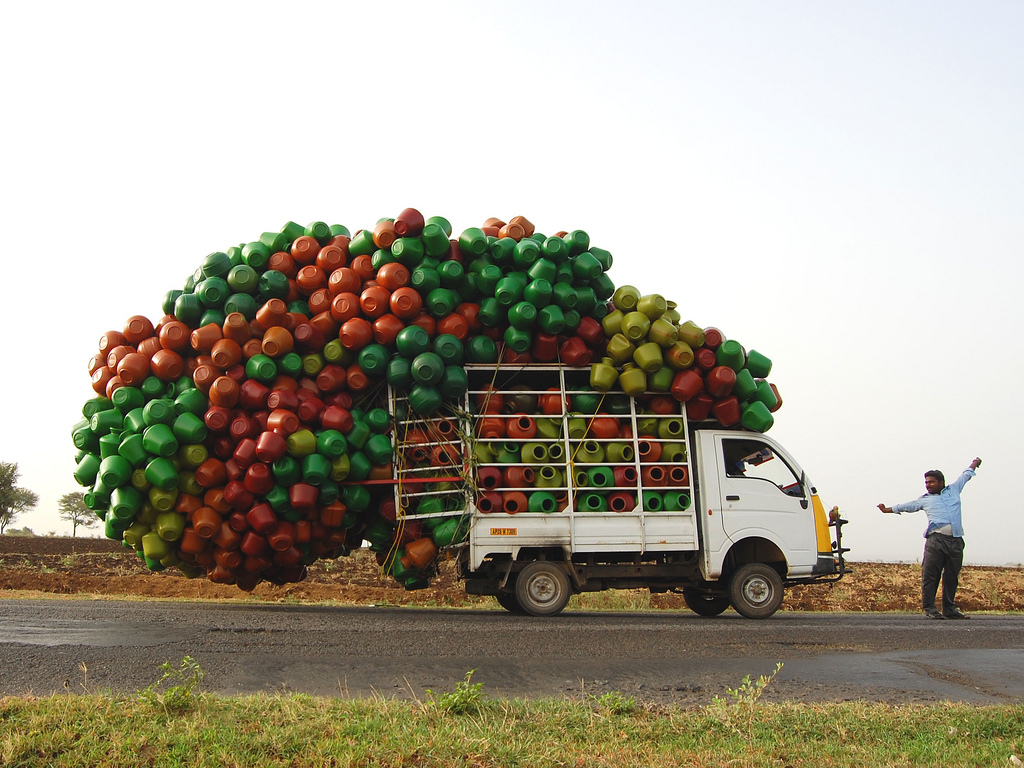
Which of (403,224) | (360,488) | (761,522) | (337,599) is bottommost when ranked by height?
(337,599)

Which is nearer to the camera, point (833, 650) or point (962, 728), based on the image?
point (962, 728)

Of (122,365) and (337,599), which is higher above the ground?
(122,365)

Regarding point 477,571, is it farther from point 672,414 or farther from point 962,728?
point 962,728

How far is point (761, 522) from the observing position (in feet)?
35.7

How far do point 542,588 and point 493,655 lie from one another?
11.2 ft

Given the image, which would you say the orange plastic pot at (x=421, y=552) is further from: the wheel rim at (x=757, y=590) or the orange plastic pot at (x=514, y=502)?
the wheel rim at (x=757, y=590)

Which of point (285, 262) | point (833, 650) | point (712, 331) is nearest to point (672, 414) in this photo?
point (712, 331)

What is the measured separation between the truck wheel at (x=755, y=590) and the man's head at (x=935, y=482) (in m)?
3.16

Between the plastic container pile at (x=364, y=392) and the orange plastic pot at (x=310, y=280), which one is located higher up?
the orange plastic pot at (x=310, y=280)

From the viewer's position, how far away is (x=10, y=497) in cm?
4303

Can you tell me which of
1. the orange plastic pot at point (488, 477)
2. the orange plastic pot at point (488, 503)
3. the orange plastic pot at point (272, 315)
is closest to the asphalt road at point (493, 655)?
the orange plastic pot at point (488, 503)

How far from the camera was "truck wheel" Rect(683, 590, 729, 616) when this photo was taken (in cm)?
1186

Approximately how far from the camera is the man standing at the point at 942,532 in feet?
39.1

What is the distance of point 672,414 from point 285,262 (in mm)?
5408
